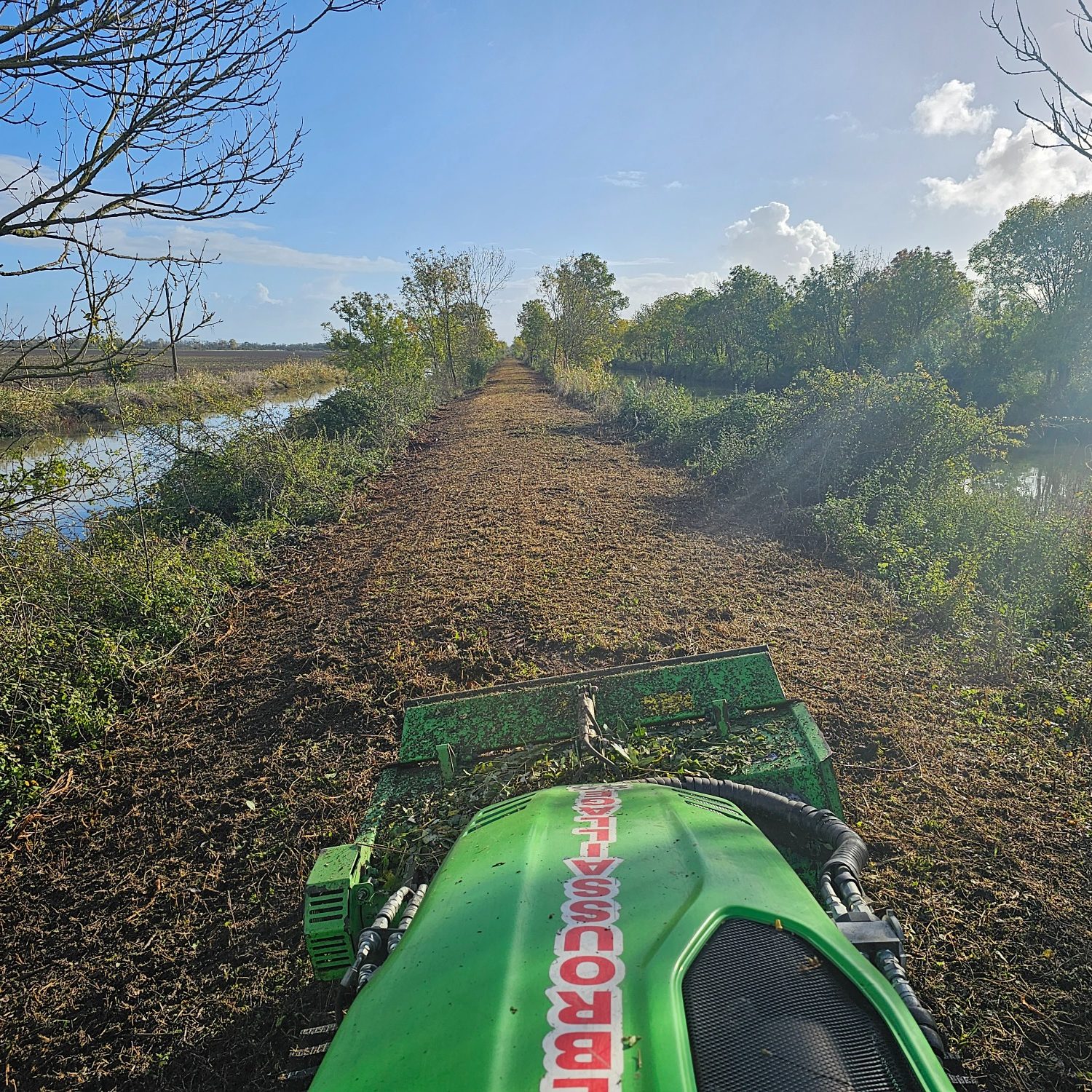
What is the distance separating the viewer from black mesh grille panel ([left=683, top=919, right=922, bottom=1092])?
3.33 feet

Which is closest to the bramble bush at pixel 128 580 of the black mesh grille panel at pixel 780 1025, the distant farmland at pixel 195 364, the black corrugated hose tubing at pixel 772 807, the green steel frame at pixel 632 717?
the distant farmland at pixel 195 364

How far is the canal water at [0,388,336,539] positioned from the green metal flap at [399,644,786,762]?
2266 mm

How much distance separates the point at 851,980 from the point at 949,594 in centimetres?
542

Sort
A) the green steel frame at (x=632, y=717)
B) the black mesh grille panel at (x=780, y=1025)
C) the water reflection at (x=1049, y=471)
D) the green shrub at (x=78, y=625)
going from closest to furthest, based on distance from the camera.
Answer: the black mesh grille panel at (x=780, y=1025), the green steel frame at (x=632, y=717), the green shrub at (x=78, y=625), the water reflection at (x=1049, y=471)

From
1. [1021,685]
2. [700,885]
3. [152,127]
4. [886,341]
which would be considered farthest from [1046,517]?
[886,341]

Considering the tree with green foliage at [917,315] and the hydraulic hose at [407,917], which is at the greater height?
the tree with green foliage at [917,315]

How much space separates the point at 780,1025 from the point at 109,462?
598 centimetres

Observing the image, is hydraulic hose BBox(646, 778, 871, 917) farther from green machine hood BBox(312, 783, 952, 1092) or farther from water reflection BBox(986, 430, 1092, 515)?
water reflection BBox(986, 430, 1092, 515)

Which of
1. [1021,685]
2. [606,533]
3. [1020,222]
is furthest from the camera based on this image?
[1020,222]

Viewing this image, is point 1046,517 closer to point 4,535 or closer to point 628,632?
point 628,632

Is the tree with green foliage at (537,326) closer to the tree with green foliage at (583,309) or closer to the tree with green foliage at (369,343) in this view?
the tree with green foliage at (583,309)

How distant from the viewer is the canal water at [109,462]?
3531 millimetres

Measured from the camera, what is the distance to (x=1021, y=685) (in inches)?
180

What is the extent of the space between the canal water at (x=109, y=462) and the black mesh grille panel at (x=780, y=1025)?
360 cm
